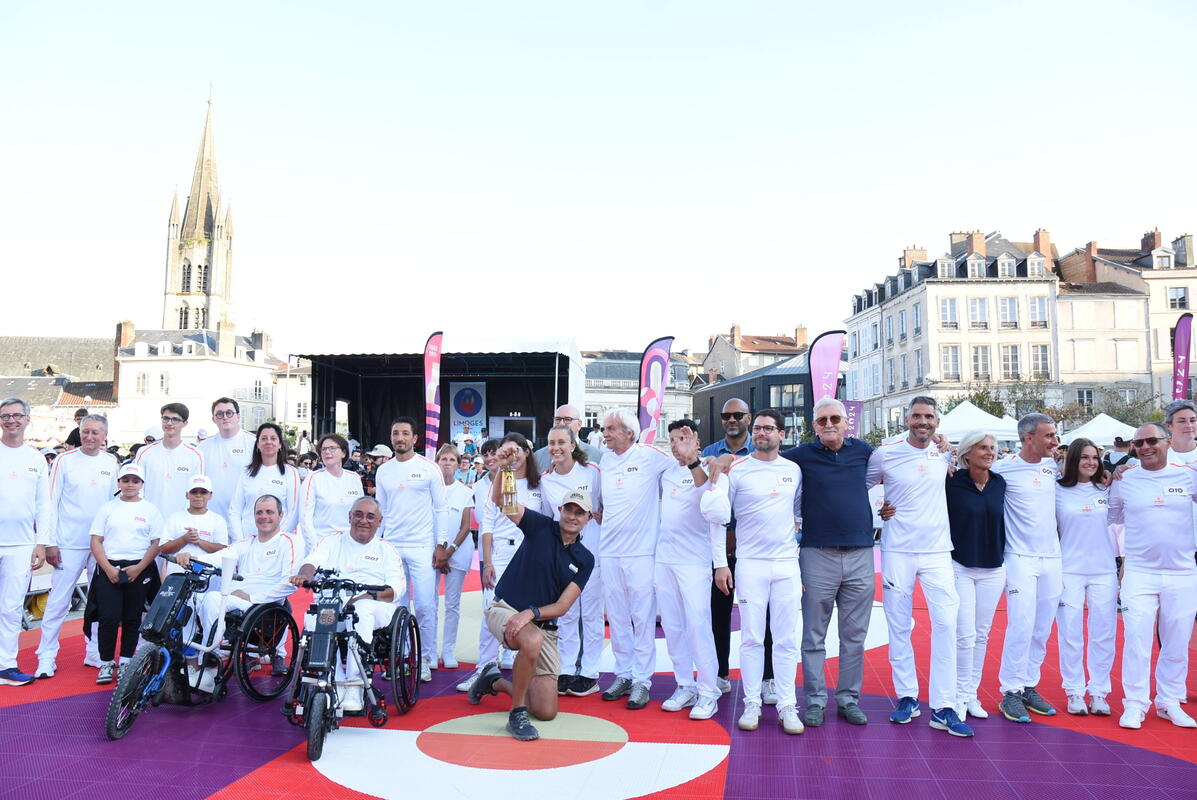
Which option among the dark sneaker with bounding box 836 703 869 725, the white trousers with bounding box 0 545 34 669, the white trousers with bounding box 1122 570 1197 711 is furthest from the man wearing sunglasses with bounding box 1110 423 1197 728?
the white trousers with bounding box 0 545 34 669

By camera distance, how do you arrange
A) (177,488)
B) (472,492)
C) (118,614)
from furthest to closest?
(472,492) < (177,488) < (118,614)

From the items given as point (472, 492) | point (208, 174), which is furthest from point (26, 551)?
point (208, 174)

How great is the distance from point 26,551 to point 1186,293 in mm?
48098

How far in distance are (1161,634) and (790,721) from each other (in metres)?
2.38

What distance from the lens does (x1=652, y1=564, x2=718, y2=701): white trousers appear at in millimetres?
5297

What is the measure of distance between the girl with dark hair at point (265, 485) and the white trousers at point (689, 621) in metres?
3.05

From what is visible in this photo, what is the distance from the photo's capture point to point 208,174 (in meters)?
95.1

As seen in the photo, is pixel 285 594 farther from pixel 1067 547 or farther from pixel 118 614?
pixel 1067 547

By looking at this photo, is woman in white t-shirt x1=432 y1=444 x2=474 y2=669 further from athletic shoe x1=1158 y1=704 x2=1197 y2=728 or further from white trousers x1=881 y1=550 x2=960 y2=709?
athletic shoe x1=1158 y1=704 x2=1197 y2=728

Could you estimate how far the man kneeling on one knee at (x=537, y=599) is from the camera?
5062mm

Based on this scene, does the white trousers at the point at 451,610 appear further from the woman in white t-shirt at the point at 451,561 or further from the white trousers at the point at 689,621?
the white trousers at the point at 689,621

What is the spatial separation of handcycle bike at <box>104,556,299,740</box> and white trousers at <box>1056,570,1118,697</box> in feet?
16.0

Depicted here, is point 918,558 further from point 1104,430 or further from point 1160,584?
point 1104,430

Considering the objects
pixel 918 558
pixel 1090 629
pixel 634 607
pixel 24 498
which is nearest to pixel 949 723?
pixel 918 558
